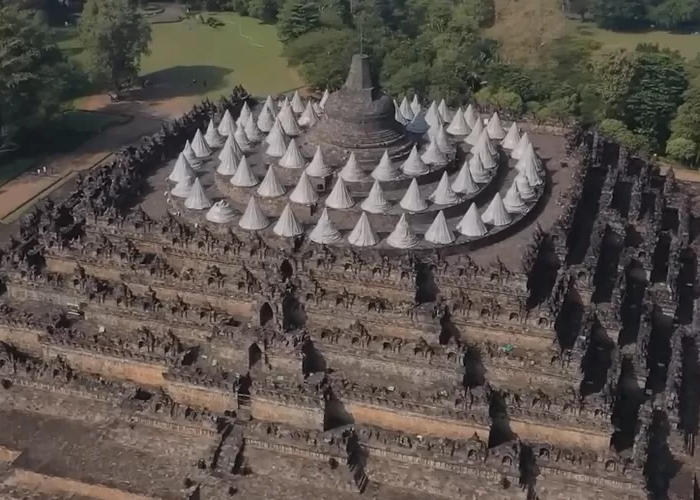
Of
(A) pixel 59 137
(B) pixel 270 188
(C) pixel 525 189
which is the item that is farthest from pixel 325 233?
(A) pixel 59 137

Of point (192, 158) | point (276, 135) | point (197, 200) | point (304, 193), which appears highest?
point (276, 135)

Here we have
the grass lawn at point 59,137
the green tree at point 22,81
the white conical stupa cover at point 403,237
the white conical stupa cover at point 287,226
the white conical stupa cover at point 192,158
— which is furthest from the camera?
the grass lawn at point 59,137

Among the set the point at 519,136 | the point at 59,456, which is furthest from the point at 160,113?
the point at 59,456

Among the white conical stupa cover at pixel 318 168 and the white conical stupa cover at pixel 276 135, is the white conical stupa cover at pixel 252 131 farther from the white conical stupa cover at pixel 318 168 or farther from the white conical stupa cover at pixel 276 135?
the white conical stupa cover at pixel 318 168

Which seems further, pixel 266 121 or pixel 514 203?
pixel 266 121

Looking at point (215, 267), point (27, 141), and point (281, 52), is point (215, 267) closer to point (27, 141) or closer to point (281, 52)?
point (27, 141)

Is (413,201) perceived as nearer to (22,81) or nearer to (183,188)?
(183,188)

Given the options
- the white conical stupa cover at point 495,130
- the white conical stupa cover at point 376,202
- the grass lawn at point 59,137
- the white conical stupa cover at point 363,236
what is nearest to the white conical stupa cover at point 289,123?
the white conical stupa cover at point 495,130
